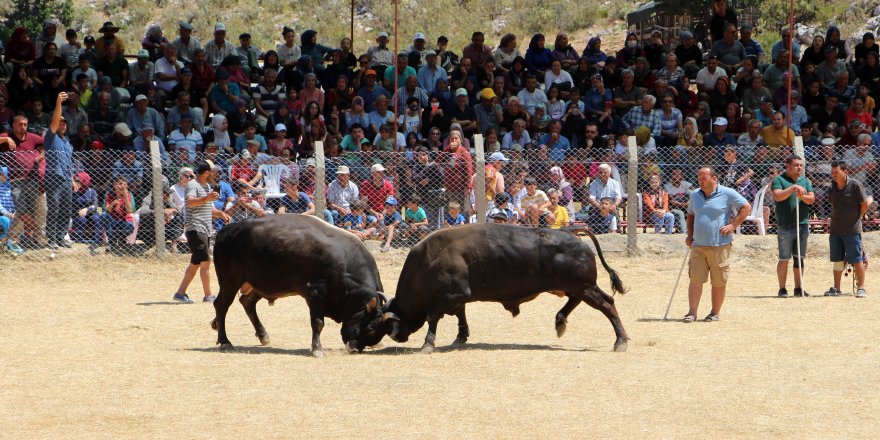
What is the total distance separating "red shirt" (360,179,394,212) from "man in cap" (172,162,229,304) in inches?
136

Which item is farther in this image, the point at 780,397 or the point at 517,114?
the point at 517,114

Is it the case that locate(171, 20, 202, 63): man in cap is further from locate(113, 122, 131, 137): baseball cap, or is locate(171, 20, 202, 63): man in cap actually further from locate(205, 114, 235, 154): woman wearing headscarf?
locate(113, 122, 131, 137): baseball cap

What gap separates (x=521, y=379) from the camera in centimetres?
950

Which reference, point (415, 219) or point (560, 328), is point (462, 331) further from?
point (415, 219)

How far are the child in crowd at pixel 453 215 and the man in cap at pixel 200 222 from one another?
13.6ft

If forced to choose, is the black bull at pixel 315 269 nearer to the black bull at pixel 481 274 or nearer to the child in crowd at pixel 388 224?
the black bull at pixel 481 274

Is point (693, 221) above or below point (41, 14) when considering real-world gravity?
below

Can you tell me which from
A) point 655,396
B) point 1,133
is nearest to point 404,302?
point 655,396

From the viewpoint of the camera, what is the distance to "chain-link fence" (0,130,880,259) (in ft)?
55.0

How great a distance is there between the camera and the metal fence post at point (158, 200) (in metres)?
17.0

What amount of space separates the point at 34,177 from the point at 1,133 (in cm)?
151

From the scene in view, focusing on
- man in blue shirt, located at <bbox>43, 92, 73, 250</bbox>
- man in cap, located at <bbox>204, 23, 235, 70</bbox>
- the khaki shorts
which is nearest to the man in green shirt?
the khaki shorts

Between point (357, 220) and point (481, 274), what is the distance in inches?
262

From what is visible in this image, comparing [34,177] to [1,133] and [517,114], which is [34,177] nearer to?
[1,133]
